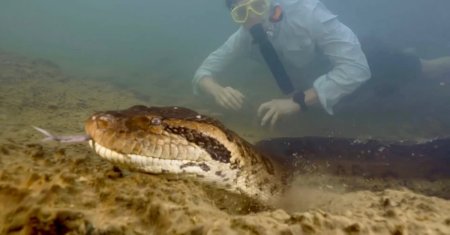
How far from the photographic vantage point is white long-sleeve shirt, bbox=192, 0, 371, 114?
8141 millimetres

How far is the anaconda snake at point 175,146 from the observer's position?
2.00 meters

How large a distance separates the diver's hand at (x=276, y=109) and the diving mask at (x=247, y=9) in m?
2.24

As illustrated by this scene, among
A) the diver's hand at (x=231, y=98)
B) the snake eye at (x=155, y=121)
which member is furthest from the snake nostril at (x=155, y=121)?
the diver's hand at (x=231, y=98)

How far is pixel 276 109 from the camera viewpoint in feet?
24.7

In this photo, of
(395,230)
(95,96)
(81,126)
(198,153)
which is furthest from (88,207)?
(95,96)

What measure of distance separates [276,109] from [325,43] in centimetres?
237

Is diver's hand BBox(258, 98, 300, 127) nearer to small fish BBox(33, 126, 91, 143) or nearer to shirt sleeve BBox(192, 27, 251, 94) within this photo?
shirt sleeve BBox(192, 27, 251, 94)

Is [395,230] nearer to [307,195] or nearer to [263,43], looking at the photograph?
[307,195]

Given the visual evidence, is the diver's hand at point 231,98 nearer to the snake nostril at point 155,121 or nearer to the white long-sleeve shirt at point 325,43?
the white long-sleeve shirt at point 325,43

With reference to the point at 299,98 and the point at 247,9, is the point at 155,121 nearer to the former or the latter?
the point at 299,98

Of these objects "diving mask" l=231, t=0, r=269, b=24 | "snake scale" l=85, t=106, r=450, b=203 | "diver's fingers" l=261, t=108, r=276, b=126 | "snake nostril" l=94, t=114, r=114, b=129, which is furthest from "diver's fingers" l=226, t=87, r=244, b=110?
"snake nostril" l=94, t=114, r=114, b=129

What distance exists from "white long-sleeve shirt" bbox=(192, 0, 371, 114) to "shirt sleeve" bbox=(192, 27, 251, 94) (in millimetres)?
378

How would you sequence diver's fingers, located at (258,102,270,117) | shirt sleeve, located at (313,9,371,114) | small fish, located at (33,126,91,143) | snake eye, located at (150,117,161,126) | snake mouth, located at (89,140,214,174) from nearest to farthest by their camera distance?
small fish, located at (33,126,91,143)
snake mouth, located at (89,140,214,174)
snake eye, located at (150,117,161,126)
diver's fingers, located at (258,102,270,117)
shirt sleeve, located at (313,9,371,114)

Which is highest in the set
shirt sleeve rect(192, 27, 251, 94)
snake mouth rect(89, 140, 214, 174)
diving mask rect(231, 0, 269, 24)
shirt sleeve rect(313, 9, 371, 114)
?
snake mouth rect(89, 140, 214, 174)
